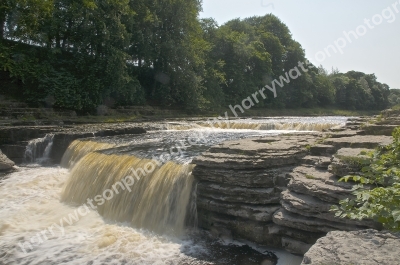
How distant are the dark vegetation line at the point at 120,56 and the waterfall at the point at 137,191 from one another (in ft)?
37.9

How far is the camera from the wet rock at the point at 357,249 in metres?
2.52

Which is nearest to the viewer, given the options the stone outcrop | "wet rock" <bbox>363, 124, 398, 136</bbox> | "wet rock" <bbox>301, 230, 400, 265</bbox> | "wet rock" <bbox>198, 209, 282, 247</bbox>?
"wet rock" <bbox>301, 230, 400, 265</bbox>

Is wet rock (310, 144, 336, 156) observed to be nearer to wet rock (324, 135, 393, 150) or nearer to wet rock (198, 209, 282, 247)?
wet rock (324, 135, 393, 150)

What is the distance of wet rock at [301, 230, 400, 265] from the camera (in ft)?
8.27

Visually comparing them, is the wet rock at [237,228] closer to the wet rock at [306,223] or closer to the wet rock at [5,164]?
the wet rock at [306,223]

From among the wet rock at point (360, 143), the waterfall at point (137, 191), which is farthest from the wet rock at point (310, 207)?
the waterfall at point (137, 191)

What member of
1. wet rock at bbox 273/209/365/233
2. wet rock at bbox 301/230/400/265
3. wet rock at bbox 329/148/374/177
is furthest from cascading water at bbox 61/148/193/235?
wet rock at bbox 301/230/400/265

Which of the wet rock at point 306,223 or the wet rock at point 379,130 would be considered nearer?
the wet rock at point 306,223

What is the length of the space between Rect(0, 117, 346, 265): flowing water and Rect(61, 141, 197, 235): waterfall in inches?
0.8

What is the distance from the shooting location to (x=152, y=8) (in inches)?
949

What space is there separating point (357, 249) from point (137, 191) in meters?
4.81

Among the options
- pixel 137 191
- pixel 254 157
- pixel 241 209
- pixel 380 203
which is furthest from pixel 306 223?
pixel 137 191

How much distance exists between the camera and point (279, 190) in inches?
A: 207

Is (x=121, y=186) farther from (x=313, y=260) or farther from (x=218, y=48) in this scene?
(x=218, y=48)
